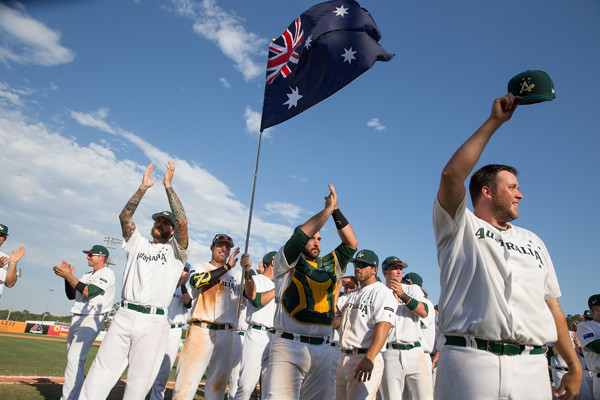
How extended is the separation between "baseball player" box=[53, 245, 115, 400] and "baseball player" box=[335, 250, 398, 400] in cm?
449

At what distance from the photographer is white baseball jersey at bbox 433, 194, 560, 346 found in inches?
109

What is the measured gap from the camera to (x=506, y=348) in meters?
2.74

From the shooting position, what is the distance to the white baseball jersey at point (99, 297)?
803 cm

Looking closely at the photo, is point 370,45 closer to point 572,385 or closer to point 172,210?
point 172,210

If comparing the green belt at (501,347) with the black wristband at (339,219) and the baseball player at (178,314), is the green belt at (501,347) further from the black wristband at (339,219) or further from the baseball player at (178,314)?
the baseball player at (178,314)

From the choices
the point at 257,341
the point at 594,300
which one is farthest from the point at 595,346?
the point at 257,341

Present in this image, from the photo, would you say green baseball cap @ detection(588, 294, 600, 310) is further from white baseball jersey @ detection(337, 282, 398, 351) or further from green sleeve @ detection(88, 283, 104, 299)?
green sleeve @ detection(88, 283, 104, 299)

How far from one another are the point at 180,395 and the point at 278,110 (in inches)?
173

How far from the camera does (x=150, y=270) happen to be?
5789 millimetres

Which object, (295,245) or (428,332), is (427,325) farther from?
(295,245)

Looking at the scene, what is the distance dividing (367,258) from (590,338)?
4.72 metres

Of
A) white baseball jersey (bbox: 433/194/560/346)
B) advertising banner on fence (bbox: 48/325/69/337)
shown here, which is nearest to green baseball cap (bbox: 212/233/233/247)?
Result: white baseball jersey (bbox: 433/194/560/346)

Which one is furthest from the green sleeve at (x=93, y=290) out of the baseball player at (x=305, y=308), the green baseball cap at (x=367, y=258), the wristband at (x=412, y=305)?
the wristband at (x=412, y=305)

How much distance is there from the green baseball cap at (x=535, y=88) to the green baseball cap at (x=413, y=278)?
7.91 m
